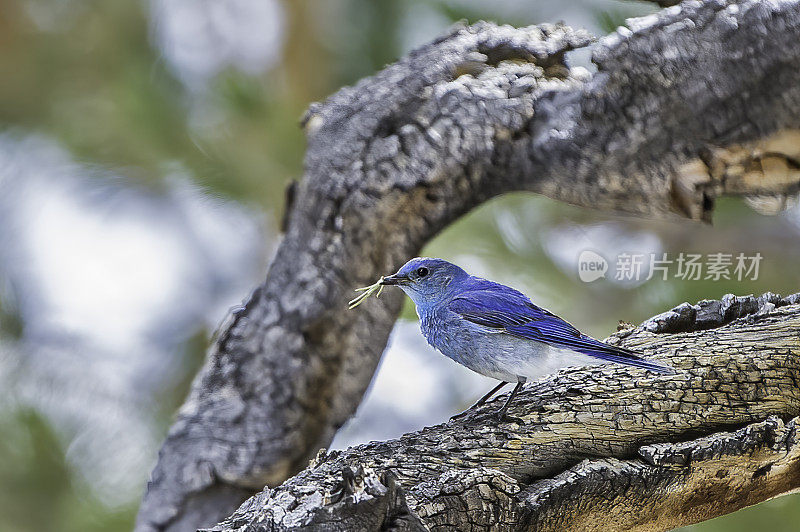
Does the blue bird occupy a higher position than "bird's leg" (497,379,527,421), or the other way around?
the blue bird

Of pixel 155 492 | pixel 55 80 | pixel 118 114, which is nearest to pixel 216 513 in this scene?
pixel 155 492

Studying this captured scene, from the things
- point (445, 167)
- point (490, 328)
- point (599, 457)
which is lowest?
point (599, 457)

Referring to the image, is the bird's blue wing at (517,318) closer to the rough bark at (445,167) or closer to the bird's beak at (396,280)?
the bird's beak at (396,280)

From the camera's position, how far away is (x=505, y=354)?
0.51m

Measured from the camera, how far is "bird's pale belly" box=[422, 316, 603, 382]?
51 centimetres

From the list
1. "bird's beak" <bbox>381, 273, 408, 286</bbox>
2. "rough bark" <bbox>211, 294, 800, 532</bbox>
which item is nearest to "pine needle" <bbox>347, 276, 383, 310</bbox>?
"bird's beak" <bbox>381, 273, 408, 286</bbox>

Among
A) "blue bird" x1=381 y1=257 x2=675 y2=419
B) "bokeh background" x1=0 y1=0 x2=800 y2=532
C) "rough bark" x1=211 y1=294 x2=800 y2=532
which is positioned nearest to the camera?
"rough bark" x1=211 y1=294 x2=800 y2=532

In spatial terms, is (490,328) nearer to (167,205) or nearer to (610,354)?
(610,354)

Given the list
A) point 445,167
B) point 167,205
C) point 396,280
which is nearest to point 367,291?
point 396,280

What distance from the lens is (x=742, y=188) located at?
605mm

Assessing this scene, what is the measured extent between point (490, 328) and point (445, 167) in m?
0.23

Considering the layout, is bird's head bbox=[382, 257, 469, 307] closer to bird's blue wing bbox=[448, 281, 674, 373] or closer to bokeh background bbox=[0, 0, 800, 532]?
bird's blue wing bbox=[448, 281, 674, 373]

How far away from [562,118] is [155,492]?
0.54 meters

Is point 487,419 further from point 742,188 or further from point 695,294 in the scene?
point 695,294
